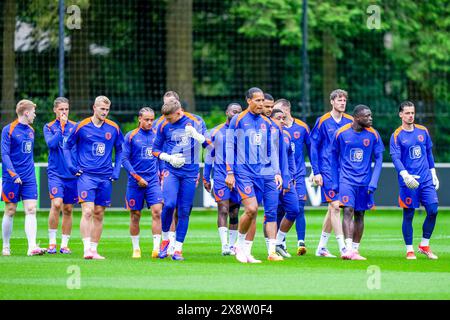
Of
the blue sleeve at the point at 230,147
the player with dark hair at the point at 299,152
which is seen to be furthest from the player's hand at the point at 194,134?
the player with dark hair at the point at 299,152

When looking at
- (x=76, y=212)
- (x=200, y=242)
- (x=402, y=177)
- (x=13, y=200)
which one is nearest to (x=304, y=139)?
(x=402, y=177)

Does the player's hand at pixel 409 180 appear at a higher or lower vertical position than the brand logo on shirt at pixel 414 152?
lower

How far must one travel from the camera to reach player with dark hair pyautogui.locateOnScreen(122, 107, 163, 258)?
16122 millimetres

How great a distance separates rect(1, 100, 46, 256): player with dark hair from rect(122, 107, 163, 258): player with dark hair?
4.46 ft

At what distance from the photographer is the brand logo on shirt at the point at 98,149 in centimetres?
1577

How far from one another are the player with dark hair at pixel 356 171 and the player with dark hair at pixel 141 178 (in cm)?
255

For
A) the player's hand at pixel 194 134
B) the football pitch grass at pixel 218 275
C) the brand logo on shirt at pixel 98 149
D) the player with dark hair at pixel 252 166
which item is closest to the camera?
the football pitch grass at pixel 218 275

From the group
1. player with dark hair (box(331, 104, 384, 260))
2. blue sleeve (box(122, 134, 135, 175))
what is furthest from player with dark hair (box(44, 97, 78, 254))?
player with dark hair (box(331, 104, 384, 260))

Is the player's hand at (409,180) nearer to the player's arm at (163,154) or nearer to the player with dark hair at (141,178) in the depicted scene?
the player's arm at (163,154)

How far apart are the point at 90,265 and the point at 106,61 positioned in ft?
72.8

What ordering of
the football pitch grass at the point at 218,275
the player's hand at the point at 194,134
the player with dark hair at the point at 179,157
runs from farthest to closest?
the player with dark hair at the point at 179,157, the player's hand at the point at 194,134, the football pitch grass at the point at 218,275

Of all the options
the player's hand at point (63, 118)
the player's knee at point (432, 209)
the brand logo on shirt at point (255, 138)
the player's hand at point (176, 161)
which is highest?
the player's hand at point (63, 118)

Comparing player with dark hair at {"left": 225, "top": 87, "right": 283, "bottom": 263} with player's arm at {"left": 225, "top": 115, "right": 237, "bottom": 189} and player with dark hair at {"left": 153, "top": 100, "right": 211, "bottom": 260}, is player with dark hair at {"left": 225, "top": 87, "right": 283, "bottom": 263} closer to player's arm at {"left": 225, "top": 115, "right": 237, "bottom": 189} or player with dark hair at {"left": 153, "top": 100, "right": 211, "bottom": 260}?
player's arm at {"left": 225, "top": 115, "right": 237, "bottom": 189}

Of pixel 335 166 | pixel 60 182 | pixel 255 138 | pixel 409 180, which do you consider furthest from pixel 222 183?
pixel 409 180
